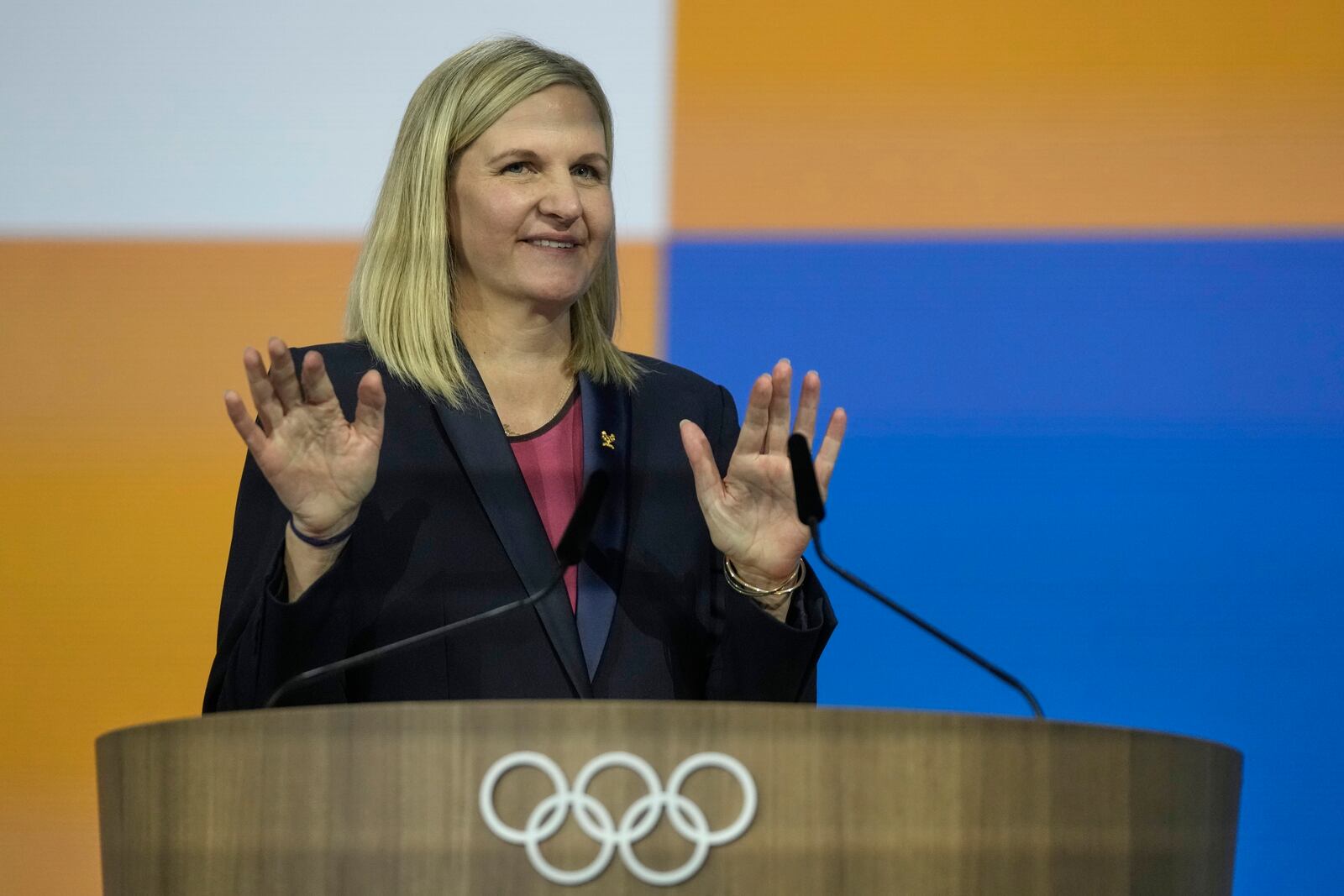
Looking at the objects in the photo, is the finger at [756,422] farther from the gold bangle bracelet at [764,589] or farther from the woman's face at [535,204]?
the woman's face at [535,204]

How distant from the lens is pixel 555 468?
179cm

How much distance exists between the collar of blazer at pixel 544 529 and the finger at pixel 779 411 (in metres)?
0.24

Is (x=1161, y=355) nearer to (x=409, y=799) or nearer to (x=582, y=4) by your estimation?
(x=582, y=4)

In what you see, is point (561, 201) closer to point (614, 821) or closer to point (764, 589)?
point (764, 589)

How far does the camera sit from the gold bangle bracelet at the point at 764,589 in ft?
5.18

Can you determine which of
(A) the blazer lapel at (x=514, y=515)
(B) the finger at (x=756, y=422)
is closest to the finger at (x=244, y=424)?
(A) the blazer lapel at (x=514, y=515)

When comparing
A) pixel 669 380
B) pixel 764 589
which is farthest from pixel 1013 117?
pixel 764 589

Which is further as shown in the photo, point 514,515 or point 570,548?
point 514,515

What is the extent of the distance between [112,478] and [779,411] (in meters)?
1.29

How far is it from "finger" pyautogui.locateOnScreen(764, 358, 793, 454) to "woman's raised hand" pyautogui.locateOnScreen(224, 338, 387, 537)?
357mm

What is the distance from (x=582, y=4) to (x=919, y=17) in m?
0.51

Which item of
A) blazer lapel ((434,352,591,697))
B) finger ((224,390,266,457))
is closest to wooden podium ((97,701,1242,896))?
finger ((224,390,266,457))

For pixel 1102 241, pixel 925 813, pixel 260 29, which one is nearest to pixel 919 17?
pixel 1102 241

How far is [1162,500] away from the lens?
235cm
